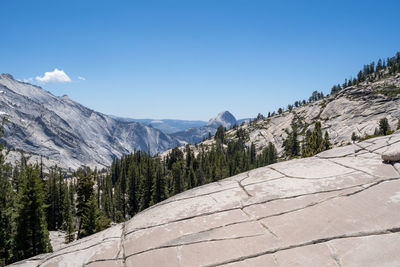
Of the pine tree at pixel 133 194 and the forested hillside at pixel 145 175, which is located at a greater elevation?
the forested hillside at pixel 145 175

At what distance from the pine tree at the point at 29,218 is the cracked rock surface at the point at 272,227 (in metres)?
22.8

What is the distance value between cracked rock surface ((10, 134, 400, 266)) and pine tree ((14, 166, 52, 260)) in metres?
22.8

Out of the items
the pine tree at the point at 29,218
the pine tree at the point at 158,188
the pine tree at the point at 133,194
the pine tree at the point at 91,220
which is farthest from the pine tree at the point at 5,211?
the pine tree at the point at 133,194

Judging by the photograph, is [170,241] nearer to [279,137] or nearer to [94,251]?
[94,251]

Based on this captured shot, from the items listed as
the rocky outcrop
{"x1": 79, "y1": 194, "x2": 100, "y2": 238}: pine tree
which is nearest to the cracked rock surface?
{"x1": 79, "y1": 194, "x2": 100, "y2": 238}: pine tree

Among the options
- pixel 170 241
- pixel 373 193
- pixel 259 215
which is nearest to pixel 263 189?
pixel 259 215

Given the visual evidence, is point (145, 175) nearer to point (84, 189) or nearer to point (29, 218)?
point (84, 189)

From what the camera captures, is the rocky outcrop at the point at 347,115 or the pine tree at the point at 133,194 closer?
the pine tree at the point at 133,194

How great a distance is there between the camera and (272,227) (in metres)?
5.89

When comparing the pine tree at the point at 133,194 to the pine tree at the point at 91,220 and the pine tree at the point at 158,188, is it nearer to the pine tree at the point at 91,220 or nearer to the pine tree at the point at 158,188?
the pine tree at the point at 158,188

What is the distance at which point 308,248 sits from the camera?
16.3 feet

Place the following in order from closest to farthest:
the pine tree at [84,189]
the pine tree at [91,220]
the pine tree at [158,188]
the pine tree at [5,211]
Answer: the pine tree at [5,211]
the pine tree at [91,220]
the pine tree at [84,189]
the pine tree at [158,188]

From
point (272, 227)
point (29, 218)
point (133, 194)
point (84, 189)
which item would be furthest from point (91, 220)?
point (133, 194)

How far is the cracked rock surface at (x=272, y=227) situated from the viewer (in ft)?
16.1
